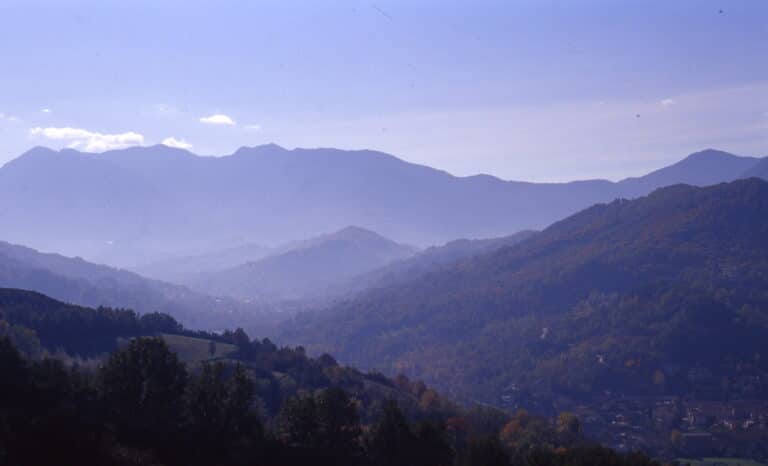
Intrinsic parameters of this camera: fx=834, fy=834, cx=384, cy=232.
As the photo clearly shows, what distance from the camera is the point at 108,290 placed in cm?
14462

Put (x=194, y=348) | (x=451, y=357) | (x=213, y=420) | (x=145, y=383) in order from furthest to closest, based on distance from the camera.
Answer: (x=451, y=357), (x=194, y=348), (x=145, y=383), (x=213, y=420)

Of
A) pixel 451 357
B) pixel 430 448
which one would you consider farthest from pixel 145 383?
pixel 451 357

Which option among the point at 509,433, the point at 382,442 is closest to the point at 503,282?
the point at 509,433

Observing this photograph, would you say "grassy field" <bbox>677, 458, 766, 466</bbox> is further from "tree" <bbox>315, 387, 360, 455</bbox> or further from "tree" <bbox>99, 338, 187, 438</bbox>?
"tree" <bbox>99, 338, 187, 438</bbox>

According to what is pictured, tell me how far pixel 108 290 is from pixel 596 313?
8382 cm

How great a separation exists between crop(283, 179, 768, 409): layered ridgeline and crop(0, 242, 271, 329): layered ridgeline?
764 inches

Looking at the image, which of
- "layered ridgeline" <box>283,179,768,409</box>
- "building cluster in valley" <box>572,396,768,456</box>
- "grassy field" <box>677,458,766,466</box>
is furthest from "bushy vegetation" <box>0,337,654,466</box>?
"layered ridgeline" <box>283,179,768,409</box>

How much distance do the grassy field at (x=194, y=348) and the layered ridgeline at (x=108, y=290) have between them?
69911 millimetres

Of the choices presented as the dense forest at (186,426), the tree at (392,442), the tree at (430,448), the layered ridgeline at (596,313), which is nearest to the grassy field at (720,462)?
the dense forest at (186,426)

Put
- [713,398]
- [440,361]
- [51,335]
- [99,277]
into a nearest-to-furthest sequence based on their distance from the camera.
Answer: [51,335] → [713,398] → [440,361] → [99,277]

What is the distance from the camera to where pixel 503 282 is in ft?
431

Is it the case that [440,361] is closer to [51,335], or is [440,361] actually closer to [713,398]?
[713,398]

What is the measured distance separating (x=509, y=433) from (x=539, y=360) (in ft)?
160

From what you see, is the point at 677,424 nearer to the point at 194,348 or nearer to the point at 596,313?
the point at 194,348
